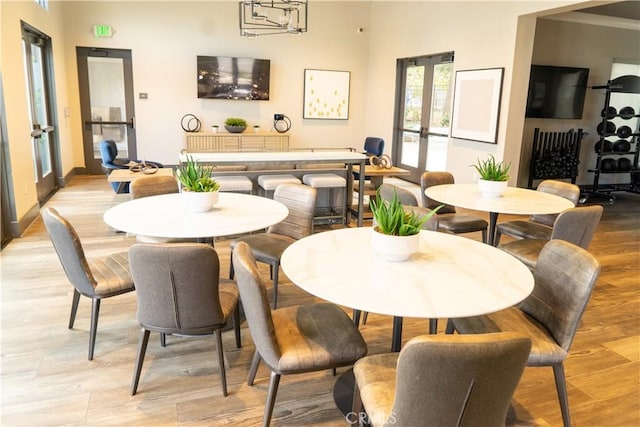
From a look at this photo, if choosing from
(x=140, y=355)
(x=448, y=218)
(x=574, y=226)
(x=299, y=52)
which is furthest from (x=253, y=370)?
(x=299, y=52)

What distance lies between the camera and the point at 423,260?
6.86 ft

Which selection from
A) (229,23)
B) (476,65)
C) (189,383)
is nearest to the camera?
(189,383)

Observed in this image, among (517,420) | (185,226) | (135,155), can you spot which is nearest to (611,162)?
(517,420)

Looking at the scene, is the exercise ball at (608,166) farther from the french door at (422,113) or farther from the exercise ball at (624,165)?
the french door at (422,113)

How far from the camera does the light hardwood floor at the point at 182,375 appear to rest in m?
2.20

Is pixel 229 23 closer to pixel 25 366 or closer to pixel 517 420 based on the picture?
pixel 25 366

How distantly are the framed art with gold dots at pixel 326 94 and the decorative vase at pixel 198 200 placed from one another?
673 cm

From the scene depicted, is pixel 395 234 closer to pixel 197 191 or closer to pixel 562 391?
pixel 562 391

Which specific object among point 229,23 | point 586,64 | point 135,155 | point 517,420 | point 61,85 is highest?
point 229,23

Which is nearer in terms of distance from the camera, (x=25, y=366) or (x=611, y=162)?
(x=25, y=366)

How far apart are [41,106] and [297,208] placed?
17.2 feet

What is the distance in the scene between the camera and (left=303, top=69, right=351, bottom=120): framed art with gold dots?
9.23 m

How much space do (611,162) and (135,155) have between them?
827cm

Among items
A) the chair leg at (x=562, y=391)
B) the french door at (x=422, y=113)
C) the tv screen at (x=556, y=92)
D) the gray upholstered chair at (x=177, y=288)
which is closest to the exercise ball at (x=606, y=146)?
the tv screen at (x=556, y=92)
